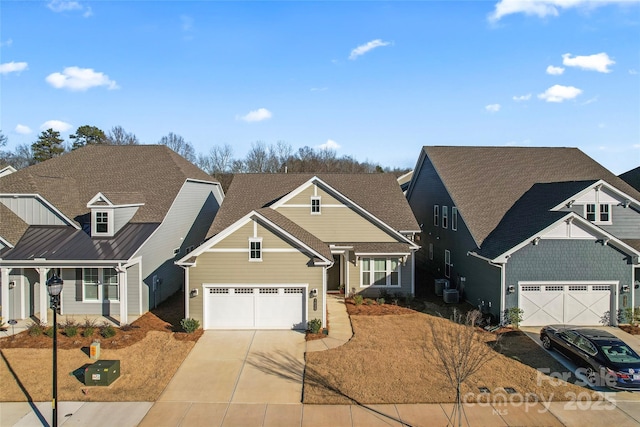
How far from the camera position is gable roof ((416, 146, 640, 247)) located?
2347 cm

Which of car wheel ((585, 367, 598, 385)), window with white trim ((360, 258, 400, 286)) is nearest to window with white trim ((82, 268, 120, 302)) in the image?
window with white trim ((360, 258, 400, 286))

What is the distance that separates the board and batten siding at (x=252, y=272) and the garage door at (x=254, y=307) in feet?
1.05

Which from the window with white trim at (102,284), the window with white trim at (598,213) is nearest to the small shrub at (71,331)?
the window with white trim at (102,284)

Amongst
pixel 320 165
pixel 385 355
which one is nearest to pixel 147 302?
pixel 385 355

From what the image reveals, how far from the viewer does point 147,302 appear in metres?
21.1

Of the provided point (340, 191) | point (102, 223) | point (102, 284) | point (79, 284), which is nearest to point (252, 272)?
point (102, 284)

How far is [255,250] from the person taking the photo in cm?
1867

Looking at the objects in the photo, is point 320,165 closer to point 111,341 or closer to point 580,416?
point 111,341

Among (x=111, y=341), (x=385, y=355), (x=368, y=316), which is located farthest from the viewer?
(x=368, y=316)

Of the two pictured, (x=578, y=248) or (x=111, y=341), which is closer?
(x=111, y=341)

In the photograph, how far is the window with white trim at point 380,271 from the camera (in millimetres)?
24047

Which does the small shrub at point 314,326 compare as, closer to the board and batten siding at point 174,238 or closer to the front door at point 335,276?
the front door at point 335,276

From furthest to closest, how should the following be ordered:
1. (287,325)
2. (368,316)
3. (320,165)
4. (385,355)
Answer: (320,165) < (368,316) < (287,325) < (385,355)

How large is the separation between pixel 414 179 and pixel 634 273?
666 inches
